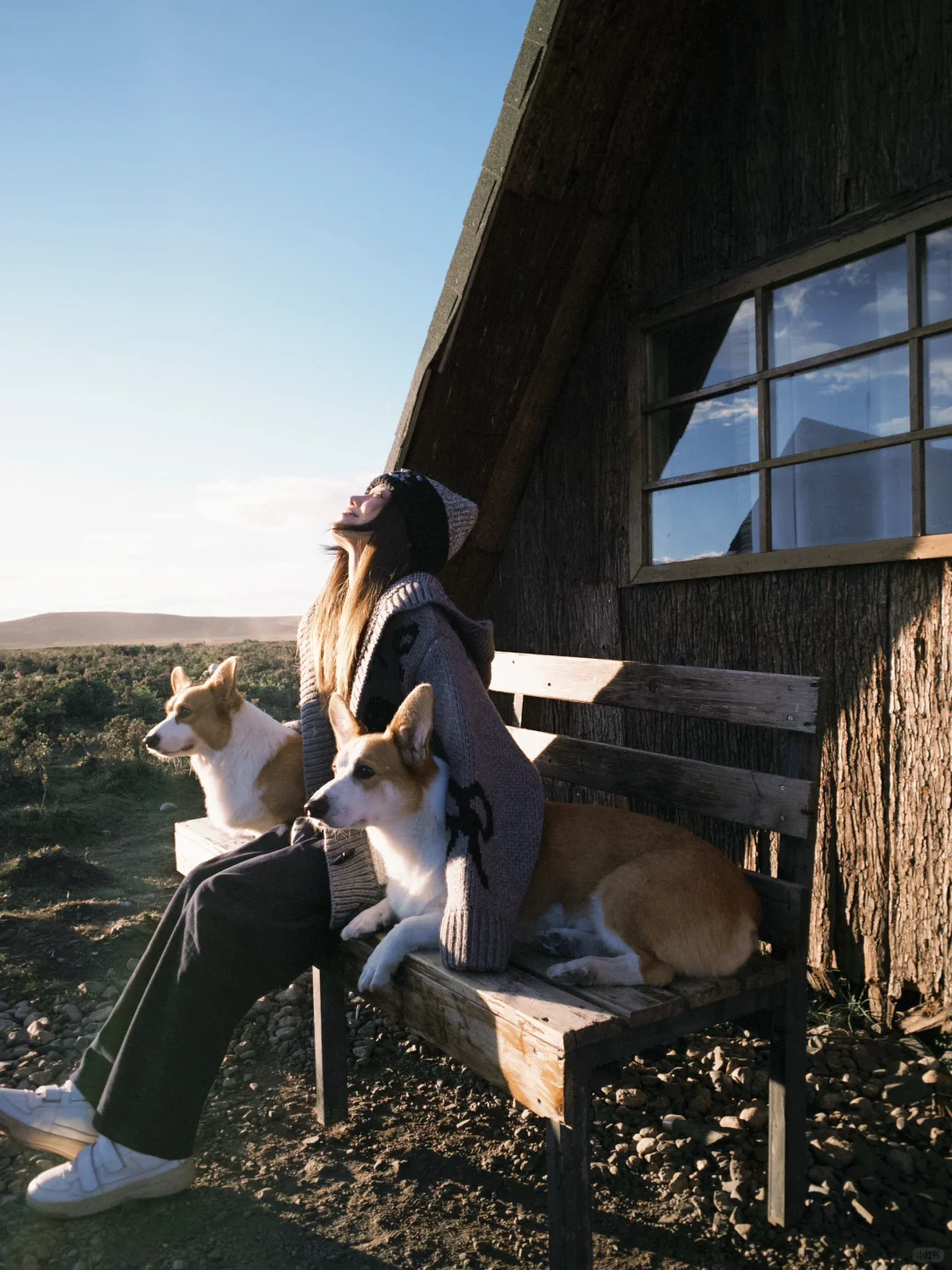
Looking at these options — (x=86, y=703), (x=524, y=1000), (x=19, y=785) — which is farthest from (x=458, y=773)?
(x=86, y=703)

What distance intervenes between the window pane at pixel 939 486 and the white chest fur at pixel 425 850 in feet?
6.31

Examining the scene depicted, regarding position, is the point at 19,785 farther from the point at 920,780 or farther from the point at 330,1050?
the point at 920,780

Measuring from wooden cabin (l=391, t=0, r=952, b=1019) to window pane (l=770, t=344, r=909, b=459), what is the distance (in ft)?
0.03

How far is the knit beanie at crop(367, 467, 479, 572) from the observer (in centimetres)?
283

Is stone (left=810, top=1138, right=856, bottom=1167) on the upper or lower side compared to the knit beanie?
lower

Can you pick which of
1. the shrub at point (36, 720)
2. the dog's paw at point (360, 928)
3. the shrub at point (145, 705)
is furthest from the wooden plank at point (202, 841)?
the shrub at point (145, 705)

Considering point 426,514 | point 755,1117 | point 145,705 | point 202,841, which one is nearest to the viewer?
point 755,1117

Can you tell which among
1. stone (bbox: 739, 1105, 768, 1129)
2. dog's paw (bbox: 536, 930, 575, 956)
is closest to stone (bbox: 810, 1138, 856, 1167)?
stone (bbox: 739, 1105, 768, 1129)

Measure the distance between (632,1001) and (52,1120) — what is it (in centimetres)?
167

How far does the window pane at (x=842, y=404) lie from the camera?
3123 millimetres

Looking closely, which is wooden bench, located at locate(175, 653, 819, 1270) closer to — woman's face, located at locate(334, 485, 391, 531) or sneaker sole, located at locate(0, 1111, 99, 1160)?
sneaker sole, located at locate(0, 1111, 99, 1160)

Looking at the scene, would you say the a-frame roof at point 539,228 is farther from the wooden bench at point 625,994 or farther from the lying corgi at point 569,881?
the lying corgi at point 569,881

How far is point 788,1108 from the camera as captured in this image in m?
2.31

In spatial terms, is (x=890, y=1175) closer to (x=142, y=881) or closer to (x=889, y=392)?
(x=889, y=392)
